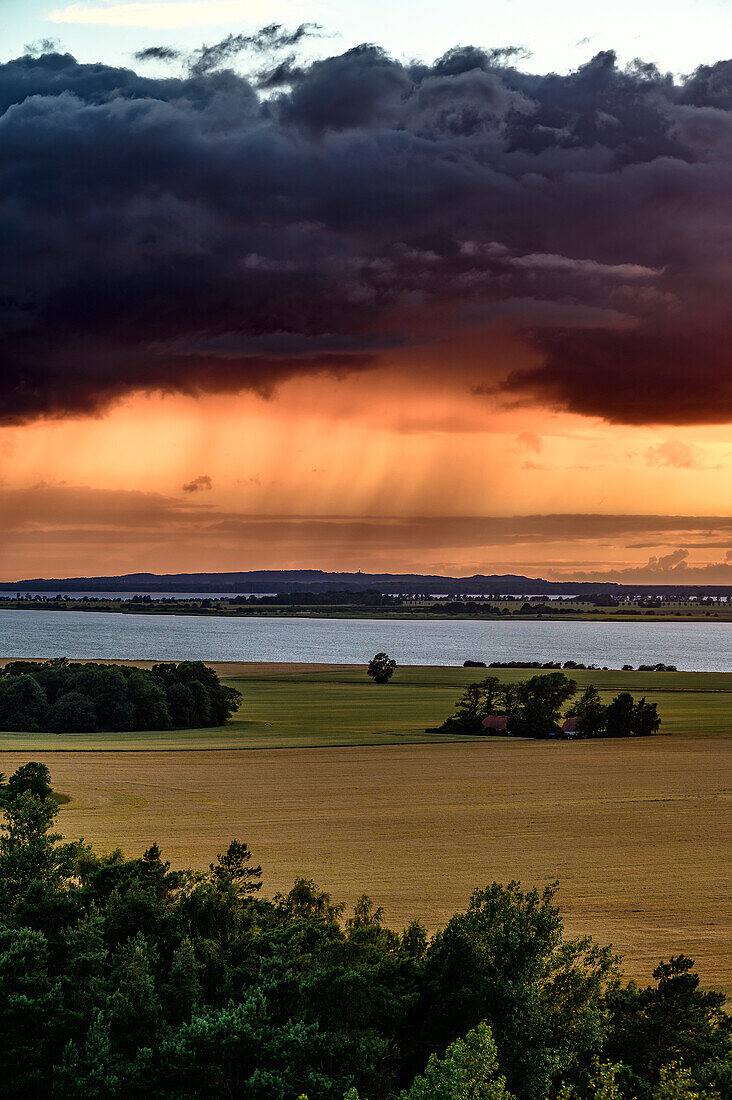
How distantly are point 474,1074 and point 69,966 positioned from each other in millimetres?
11341

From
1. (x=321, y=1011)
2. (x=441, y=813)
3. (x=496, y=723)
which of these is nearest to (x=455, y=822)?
(x=441, y=813)

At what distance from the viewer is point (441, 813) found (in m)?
56.0

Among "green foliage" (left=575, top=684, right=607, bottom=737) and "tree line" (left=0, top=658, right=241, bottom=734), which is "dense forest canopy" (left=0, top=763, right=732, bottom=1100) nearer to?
"green foliage" (left=575, top=684, right=607, bottom=737)

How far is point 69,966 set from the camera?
933 inches

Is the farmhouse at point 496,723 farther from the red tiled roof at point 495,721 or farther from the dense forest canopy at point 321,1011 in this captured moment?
the dense forest canopy at point 321,1011

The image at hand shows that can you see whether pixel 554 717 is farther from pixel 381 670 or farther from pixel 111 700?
pixel 381 670

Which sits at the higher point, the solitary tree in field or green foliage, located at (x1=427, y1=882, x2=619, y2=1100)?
green foliage, located at (x1=427, y1=882, x2=619, y2=1100)

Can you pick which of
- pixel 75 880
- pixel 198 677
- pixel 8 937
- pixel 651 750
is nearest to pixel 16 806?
pixel 75 880

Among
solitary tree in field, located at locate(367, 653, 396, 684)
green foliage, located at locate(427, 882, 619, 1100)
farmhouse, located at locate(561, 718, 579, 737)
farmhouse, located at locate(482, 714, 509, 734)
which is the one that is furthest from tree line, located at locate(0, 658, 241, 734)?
green foliage, located at locate(427, 882, 619, 1100)

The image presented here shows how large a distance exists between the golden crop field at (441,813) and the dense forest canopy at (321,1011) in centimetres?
843

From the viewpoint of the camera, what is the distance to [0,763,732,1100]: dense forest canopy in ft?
66.9

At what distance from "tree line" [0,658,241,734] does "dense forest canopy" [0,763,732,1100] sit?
75149mm

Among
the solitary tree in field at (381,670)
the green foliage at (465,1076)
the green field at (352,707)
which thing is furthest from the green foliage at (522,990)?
the solitary tree in field at (381,670)

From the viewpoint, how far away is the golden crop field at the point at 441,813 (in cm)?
3781
